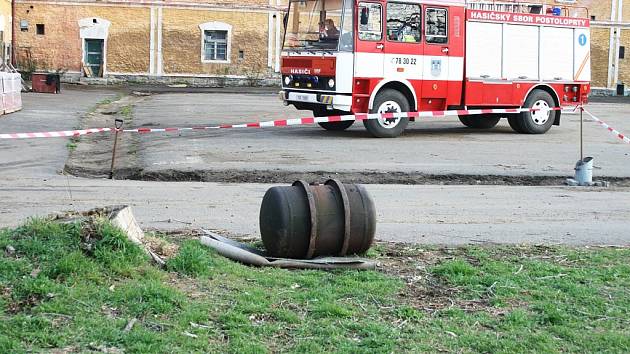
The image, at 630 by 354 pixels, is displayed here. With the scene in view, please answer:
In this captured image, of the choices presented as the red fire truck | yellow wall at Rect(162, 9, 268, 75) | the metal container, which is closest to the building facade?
yellow wall at Rect(162, 9, 268, 75)

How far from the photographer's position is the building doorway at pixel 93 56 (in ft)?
140

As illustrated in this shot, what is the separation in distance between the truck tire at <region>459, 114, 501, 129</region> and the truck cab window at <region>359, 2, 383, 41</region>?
463 centimetres

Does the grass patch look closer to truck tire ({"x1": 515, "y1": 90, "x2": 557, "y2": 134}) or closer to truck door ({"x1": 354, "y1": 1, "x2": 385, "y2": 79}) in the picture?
truck door ({"x1": 354, "y1": 1, "x2": 385, "y2": 79})

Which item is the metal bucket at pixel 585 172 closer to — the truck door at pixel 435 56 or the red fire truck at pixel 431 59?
the red fire truck at pixel 431 59

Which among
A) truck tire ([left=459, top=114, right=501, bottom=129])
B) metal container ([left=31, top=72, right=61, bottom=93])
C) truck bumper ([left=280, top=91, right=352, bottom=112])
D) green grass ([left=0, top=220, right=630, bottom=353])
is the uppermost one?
metal container ([left=31, top=72, right=61, bottom=93])

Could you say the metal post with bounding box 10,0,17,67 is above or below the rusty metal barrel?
above

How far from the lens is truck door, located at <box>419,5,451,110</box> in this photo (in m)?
19.1

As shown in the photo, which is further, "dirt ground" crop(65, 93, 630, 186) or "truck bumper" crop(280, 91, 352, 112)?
"truck bumper" crop(280, 91, 352, 112)

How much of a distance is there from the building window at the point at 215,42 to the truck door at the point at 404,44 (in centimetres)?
2595

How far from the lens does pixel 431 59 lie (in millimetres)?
19141

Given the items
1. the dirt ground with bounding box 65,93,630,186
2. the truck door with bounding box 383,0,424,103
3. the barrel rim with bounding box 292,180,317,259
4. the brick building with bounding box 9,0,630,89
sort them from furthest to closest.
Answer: the brick building with bounding box 9,0,630,89, the truck door with bounding box 383,0,424,103, the dirt ground with bounding box 65,93,630,186, the barrel rim with bounding box 292,180,317,259

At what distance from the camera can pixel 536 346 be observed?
17.6 ft

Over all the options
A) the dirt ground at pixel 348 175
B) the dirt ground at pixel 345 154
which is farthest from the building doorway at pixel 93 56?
the dirt ground at pixel 345 154

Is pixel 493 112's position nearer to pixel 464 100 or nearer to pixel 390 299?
pixel 464 100
